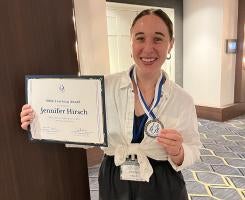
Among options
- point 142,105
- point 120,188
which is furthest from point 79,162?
point 142,105

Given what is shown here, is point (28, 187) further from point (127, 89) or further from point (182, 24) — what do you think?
point (182, 24)

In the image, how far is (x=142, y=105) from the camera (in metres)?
1.11

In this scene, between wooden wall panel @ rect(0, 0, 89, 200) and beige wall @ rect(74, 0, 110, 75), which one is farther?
beige wall @ rect(74, 0, 110, 75)

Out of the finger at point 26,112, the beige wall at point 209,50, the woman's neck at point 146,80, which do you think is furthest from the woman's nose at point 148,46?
the beige wall at point 209,50

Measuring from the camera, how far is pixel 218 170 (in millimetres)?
3148

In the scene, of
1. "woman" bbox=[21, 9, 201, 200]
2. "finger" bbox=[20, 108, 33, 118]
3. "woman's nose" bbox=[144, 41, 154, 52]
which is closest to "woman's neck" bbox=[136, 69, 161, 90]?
"woman" bbox=[21, 9, 201, 200]

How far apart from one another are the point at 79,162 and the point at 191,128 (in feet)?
1.70

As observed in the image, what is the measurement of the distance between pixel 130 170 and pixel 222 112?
14.1 feet

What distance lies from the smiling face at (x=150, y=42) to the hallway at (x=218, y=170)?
1910mm

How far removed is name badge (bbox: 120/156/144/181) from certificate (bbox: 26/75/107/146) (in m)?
0.23

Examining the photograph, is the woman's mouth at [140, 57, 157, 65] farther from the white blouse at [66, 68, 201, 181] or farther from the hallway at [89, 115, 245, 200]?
the hallway at [89, 115, 245, 200]

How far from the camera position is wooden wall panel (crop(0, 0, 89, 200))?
0.92 meters

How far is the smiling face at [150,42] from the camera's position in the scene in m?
1.09

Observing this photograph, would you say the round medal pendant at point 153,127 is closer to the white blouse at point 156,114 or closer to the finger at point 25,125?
the white blouse at point 156,114
